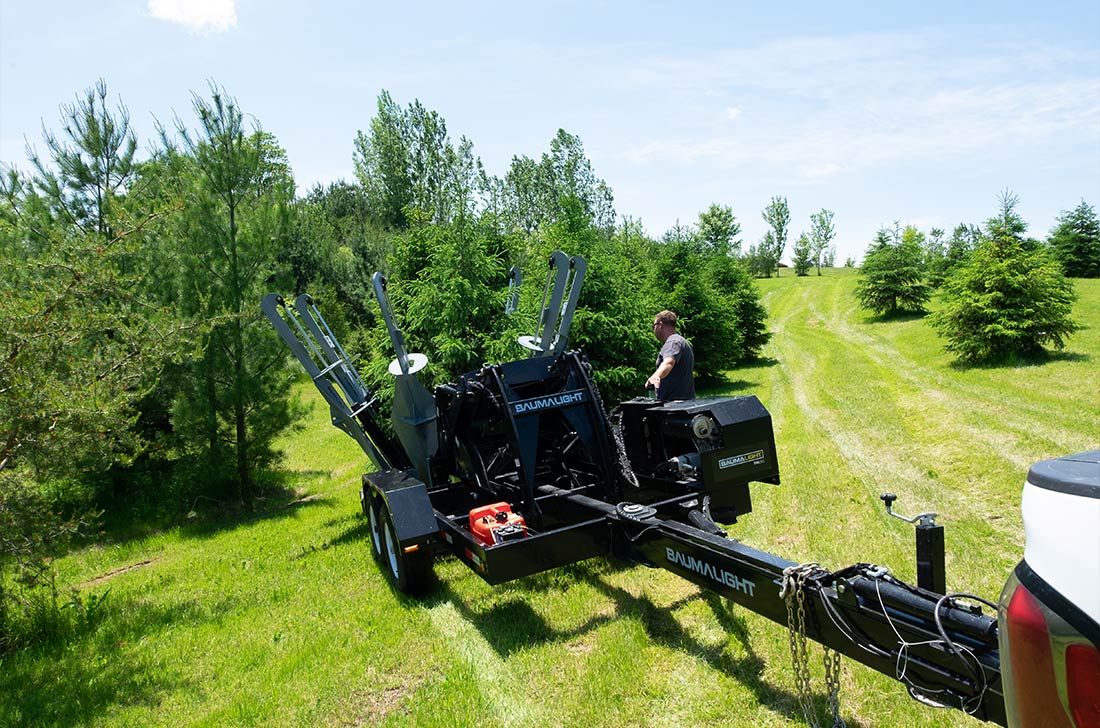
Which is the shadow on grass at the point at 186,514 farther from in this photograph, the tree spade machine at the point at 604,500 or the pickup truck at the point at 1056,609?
the pickup truck at the point at 1056,609

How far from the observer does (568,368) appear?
19.5ft

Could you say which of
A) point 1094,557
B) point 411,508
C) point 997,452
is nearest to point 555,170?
point 997,452

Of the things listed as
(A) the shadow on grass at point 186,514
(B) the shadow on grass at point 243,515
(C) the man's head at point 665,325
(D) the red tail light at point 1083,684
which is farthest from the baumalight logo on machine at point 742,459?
(A) the shadow on grass at point 186,514

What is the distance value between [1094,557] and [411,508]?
4911mm

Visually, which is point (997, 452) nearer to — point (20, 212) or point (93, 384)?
point (93, 384)

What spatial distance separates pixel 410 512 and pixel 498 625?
3.60ft

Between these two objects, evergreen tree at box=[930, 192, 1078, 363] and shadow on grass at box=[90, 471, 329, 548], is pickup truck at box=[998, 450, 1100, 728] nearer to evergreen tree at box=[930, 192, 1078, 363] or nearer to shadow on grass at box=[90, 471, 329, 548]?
shadow on grass at box=[90, 471, 329, 548]

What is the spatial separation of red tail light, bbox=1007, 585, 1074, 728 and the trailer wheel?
4.77m

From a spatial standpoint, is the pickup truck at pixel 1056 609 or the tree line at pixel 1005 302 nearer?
the pickup truck at pixel 1056 609

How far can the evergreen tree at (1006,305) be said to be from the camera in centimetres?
1623

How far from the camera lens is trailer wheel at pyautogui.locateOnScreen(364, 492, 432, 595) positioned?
5.77 m

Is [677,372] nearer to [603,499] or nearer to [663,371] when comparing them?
[663,371]

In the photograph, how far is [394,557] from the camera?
6.22m

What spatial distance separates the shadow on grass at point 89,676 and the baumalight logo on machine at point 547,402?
10.1ft
